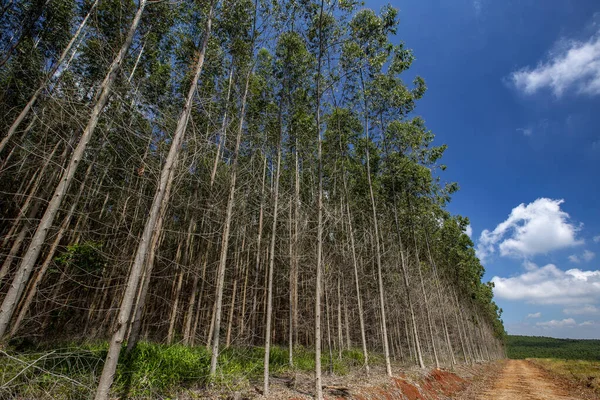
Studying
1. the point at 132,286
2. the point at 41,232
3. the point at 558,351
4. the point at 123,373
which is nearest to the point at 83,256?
the point at 123,373

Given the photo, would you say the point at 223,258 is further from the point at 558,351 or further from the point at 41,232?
the point at 558,351

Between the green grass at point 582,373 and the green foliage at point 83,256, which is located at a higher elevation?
the green foliage at point 83,256

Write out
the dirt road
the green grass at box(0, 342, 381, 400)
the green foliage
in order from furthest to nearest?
the dirt road
the green foliage
the green grass at box(0, 342, 381, 400)

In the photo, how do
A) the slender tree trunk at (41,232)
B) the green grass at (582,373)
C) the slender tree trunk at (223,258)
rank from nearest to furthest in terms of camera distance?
the slender tree trunk at (41,232), the slender tree trunk at (223,258), the green grass at (582,373)

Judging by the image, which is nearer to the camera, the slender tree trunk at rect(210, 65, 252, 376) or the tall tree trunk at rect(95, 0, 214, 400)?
the tall tree trunk at rect(95, 0, 214, 400)

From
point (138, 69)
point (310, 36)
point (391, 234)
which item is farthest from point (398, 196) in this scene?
point (138, 69)

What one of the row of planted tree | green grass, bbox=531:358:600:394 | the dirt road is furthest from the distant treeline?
the row of planted tree

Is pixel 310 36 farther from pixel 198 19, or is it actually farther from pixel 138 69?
pixel 138 69

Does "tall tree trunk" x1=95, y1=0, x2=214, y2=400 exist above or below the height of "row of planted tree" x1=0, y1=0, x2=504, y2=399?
below

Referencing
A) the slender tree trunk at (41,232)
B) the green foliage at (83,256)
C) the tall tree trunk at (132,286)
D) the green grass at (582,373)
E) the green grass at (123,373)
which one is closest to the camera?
the tall tree trunk at (132,286)

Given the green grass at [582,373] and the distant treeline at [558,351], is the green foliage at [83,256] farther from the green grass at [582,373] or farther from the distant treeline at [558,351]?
the distant treeline at [558,351]

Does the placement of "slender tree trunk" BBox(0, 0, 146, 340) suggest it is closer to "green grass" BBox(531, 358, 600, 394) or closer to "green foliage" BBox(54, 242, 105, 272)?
"green foliage" BBox(54, 242, 105, 272)

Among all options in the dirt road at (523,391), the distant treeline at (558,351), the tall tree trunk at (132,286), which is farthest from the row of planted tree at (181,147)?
the distant treeline at (558,351)

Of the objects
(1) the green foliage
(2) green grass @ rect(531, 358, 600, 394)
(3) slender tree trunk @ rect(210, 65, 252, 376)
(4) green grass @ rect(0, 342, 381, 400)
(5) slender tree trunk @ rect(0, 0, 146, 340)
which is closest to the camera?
(5) slender tree trunk @ rect(0, 0, 146, 340)
